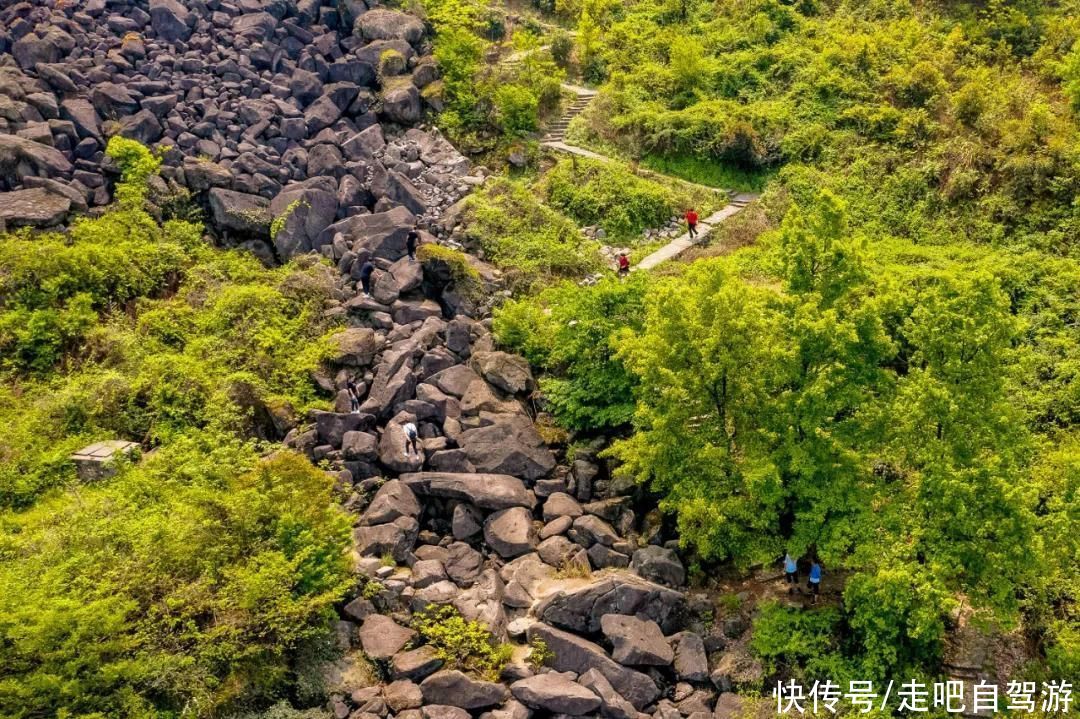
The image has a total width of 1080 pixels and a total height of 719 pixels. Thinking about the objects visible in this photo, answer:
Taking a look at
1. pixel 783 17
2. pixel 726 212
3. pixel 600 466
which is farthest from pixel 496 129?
pixel 600 466

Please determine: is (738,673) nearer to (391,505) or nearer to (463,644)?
(463,644)

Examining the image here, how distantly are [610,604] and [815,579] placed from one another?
15.2 ft

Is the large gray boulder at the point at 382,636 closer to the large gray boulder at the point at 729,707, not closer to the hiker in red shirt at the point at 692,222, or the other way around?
the large gray boulder at the point at 729,707

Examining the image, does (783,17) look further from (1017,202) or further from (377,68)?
(377,68)

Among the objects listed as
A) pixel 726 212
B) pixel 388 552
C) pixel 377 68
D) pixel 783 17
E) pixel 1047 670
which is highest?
pixel 783 17

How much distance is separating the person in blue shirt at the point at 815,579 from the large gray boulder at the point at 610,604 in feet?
9.79

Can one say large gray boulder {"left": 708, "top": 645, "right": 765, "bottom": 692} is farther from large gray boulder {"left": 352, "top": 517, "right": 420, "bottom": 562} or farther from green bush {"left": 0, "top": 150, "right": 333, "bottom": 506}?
green bush {"left": 0, "top": 150, "right": 333, "bottom": 506}

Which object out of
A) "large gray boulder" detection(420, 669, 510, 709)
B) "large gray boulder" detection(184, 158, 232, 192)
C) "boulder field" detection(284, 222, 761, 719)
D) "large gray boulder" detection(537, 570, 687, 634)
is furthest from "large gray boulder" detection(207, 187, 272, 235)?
"large gray boulder" detection(420, 669, 510, 709)

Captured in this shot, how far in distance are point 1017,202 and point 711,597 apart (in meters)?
17.0

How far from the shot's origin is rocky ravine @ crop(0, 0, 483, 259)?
1096 inches

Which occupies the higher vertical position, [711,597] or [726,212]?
[726,212]

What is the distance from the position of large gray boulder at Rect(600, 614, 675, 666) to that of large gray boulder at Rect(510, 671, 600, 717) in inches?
49.6

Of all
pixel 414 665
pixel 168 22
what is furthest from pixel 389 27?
pixel 414 665

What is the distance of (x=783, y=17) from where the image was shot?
120 feet
